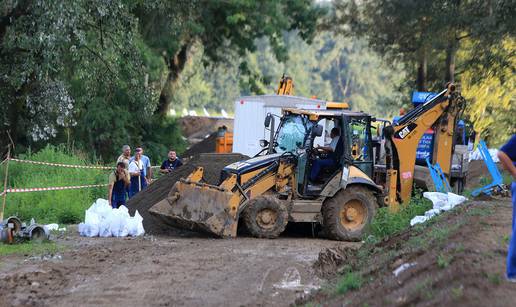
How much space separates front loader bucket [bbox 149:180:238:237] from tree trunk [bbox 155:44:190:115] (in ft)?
82.2

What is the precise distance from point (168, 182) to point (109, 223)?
2292mm

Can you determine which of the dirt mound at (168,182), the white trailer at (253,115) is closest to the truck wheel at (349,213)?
the dirt mound at (168,182)

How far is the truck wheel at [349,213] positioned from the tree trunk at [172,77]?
980 inches

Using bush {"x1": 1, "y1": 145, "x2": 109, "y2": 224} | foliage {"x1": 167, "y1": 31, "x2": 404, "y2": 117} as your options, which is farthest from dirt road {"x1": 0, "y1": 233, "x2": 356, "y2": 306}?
foliage {"x1": 167, "y1": 31, "x2": 404, "y2": 117}

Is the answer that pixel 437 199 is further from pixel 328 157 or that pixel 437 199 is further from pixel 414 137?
pixel 414 137

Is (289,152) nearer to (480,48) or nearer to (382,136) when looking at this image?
(382,136)

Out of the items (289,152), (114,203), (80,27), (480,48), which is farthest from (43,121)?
(480,48)

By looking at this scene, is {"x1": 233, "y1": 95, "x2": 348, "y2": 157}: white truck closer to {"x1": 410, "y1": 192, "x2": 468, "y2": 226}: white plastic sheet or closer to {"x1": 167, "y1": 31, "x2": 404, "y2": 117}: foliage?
{"x1": 410, "y1": 192, "x2": 468, "y2": 226}: white plastic sheet

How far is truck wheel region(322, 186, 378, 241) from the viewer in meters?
17.8

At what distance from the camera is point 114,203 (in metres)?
19.4

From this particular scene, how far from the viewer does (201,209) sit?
674 inches

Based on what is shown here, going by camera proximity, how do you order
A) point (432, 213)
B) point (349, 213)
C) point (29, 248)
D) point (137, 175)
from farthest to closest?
point (137, 175), point (349, 213), point (432, 213), point (29, 248)

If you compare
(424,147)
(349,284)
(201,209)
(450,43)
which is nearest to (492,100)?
(450,43)

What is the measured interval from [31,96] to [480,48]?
16.0 meters
